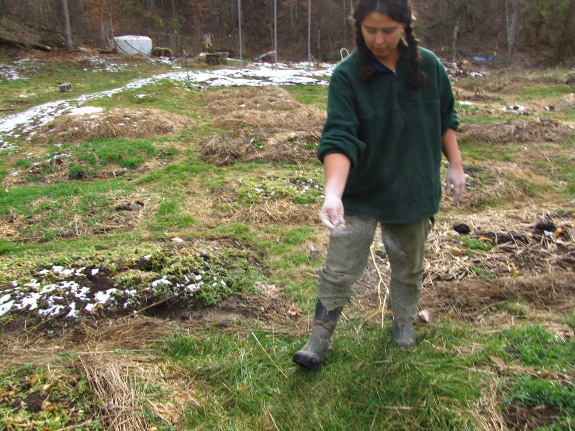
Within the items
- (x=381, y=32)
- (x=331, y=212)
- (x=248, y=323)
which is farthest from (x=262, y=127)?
(x=331, y=212)

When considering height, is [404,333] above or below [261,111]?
below

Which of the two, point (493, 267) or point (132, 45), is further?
point (132, 45)

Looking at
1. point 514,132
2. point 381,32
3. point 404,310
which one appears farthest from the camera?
point 514,132

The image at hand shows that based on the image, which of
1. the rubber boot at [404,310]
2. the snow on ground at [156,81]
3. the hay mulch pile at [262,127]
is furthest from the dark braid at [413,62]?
the snow on ground at [156,81]

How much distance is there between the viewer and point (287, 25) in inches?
1277

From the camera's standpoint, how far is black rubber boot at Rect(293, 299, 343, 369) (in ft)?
7.32

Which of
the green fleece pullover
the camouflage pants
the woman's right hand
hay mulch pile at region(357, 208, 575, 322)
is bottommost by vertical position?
hay mulch pile at region(357, 208, 575, 322)

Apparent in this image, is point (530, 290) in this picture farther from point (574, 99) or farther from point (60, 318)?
point (574, 99)

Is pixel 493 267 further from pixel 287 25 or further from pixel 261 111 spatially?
pixel 287 25

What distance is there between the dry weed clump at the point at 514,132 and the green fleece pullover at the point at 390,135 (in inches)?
288

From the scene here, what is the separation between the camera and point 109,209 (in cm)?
525

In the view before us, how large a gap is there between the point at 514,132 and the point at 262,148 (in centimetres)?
502

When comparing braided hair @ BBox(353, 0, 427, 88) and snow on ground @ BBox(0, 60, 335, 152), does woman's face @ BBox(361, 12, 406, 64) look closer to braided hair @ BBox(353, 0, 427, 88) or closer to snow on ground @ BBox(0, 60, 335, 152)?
braided hair @ BBox(353, 0, 427, 88)

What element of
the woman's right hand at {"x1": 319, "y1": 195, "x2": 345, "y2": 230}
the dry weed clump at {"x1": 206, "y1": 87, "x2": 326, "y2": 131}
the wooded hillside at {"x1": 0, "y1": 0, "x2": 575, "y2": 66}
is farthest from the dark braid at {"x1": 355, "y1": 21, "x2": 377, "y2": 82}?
the wooded hillside at {"x1": 0, "y1": 0, "x2": 575, "y2": 66}
